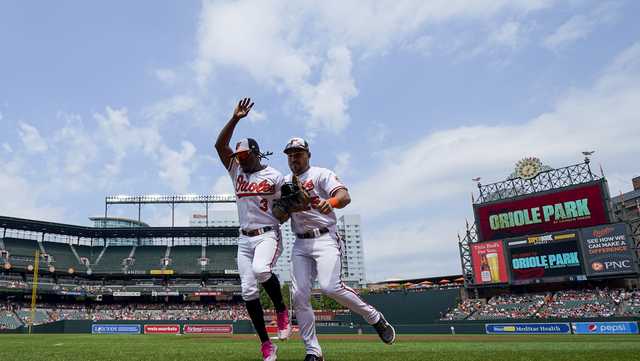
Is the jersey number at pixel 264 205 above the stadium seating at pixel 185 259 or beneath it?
beneath

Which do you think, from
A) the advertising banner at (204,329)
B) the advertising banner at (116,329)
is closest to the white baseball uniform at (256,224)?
the advertising banner at (204,329)

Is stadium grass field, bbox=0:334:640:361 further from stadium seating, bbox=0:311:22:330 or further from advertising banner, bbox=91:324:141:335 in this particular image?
stadium seating, bbox=0:311:22:330

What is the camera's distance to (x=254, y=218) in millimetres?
5102

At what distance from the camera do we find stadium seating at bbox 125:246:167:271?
55.6m

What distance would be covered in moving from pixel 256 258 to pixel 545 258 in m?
37.7

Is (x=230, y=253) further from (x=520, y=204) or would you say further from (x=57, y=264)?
(x=520, y=204)

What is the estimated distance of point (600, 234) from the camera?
34.8 metres

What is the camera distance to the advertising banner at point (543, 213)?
3616 centimetres

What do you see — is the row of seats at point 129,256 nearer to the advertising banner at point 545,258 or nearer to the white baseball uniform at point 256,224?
the advertising banner at point 545,258

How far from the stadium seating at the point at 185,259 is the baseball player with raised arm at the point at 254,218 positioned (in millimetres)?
53870

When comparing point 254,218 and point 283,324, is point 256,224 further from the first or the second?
point 283,324

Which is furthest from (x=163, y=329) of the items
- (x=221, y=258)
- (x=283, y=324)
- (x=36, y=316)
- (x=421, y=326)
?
(x=283, y=324)

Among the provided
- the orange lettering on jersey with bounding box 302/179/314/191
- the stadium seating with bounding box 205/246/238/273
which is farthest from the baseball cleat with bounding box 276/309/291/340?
the stadium seating with bounding box 205/246/238/273

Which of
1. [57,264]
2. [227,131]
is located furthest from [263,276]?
[57,264]
